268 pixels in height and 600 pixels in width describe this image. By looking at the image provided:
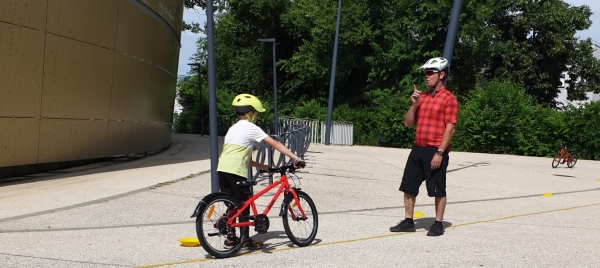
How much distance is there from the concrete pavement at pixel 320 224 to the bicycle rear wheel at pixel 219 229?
0.14m

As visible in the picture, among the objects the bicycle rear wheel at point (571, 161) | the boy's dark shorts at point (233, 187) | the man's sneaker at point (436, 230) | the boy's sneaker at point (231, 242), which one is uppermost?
the bicycle rear wheel at point (571, 161)

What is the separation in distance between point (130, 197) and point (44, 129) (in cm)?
518

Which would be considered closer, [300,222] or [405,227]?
[300,222]

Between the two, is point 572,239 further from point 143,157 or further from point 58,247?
point 143,157

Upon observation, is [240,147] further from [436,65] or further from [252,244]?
[436,65]

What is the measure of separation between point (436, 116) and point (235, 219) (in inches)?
99.0

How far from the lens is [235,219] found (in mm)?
6926

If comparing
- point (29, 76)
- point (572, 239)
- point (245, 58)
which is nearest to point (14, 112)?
point (29, 76)

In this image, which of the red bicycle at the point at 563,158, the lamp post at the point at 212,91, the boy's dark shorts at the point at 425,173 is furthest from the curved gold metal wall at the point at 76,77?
the red bicycle at the point at 563,158

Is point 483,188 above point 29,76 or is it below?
below

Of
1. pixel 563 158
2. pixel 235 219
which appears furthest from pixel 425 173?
pixel 563 158

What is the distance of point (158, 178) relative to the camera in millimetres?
14102

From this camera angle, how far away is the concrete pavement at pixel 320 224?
22.6 ft

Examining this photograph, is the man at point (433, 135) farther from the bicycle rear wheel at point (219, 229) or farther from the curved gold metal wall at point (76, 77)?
the curved gold metal wall at point (76, 77)
